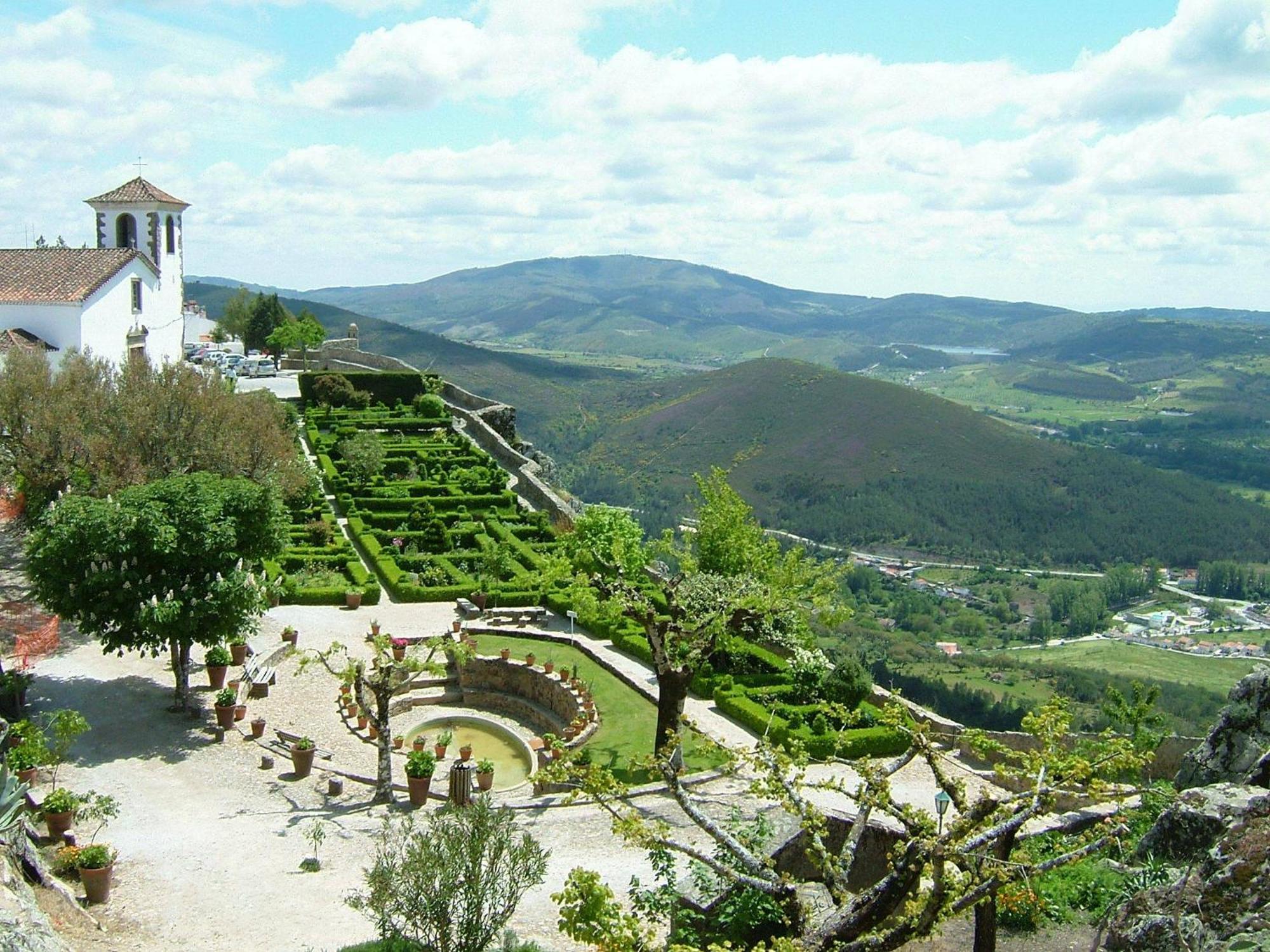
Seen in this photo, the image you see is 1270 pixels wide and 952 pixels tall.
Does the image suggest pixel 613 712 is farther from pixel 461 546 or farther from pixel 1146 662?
pixel 1146 662

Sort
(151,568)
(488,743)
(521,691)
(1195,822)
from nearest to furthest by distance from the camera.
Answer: (1195,822), (151,568), (488,743), (521,691)

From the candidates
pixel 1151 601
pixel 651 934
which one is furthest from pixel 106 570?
pixel 1151 601

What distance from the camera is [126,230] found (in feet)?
180

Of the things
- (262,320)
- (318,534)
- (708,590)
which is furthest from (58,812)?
(262,320)

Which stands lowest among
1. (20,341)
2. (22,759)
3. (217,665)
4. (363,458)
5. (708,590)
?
(217,665)

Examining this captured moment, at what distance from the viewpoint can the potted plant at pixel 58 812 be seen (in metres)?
16.4

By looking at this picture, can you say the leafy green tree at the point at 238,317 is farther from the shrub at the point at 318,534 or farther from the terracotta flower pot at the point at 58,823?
the terracotta flower pot at the point at 58,823

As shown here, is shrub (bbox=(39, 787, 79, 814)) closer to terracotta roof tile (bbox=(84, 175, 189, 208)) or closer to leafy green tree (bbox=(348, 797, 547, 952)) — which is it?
leafy green tree (bbox=(348, 797, 547, 952))

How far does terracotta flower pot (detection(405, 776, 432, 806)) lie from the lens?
1991cm

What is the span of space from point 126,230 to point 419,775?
1778 inches

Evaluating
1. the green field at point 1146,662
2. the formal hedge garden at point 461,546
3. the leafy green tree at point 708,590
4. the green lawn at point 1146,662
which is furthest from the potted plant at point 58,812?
the green field at point 1146,662

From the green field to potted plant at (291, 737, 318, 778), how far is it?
67.7 m

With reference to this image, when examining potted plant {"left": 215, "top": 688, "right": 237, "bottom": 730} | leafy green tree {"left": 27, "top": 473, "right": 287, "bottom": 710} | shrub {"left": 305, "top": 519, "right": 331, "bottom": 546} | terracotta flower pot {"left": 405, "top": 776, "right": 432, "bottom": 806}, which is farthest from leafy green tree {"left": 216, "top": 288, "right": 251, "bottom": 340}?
terracotta flower pot {"left": 405, "top": 776, "right": 432, "bottom": 806}

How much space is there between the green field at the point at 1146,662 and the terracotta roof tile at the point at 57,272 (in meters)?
65.3
